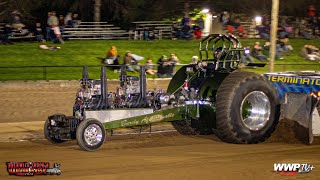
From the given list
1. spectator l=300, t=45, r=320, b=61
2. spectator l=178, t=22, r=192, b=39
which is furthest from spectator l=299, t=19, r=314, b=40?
spectator l=178, t=22, r=192, b=39

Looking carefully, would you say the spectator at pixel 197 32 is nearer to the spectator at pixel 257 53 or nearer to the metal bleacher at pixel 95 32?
the metal bleacher at pixel 95 32

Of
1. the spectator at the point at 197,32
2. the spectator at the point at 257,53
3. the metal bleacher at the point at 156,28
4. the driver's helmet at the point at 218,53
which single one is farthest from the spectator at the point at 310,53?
the driver's helmet at the point at 218,53

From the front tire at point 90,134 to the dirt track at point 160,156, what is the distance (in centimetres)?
15

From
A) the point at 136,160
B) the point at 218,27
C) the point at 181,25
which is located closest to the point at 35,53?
the point at 181,25

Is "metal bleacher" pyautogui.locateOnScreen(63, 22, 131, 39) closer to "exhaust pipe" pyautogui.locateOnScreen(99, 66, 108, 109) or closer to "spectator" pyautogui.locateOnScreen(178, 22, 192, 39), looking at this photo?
"spectator" pyautogui.locateOnScreen(178, 22, 192, 39)

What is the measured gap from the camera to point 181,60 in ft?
104

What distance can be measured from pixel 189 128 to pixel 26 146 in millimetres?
3365

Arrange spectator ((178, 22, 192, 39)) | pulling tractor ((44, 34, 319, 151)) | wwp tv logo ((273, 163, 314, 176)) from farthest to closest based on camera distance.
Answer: spectator ((178, 22, 192, 39))
pulling tractor ((44, 34, 319, 151))
wwp tv logo ((273, 163, 314, 176))

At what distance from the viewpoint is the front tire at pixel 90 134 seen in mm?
11039

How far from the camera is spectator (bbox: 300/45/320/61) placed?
112 ft

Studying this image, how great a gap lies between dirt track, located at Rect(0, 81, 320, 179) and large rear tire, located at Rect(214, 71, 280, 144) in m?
0.23

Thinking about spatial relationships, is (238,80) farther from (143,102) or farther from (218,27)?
(218,27)

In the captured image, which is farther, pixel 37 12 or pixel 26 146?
pixel 37 12

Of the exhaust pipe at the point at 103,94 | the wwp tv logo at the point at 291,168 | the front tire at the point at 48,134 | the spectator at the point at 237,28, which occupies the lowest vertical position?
the wwp tv logo at the point at 291,168
